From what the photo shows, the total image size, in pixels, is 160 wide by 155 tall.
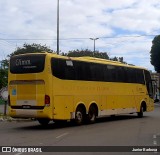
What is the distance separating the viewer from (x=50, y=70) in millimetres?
19922

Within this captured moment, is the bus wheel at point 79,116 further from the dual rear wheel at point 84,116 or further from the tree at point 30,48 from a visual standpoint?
the tree at point 30,48

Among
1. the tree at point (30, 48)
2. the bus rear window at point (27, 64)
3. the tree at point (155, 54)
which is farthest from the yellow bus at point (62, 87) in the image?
the tree at point (155, 54)

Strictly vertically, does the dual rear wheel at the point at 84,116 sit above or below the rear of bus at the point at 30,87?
below

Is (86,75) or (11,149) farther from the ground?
(86,75)

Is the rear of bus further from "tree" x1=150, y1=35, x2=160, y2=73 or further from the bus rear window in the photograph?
"tree" x1=150, y1=35, x2=160, y2=73

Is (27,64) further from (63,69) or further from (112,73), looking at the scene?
(112,73)

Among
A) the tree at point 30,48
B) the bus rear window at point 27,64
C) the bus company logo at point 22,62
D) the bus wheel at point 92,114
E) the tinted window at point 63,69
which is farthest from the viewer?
the tree at point 30,48

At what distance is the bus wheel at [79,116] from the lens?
2188 centimetres

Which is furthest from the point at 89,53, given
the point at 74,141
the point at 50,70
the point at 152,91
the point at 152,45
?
the point at 74,141

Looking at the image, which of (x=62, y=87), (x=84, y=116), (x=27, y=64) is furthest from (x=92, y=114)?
(x=27, y=64)

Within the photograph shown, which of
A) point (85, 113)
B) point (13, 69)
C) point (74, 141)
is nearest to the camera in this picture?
point (74, 141)

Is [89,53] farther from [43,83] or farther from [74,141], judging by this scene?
[74,141]

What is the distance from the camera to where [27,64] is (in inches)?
803

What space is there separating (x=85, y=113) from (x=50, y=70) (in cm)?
386
